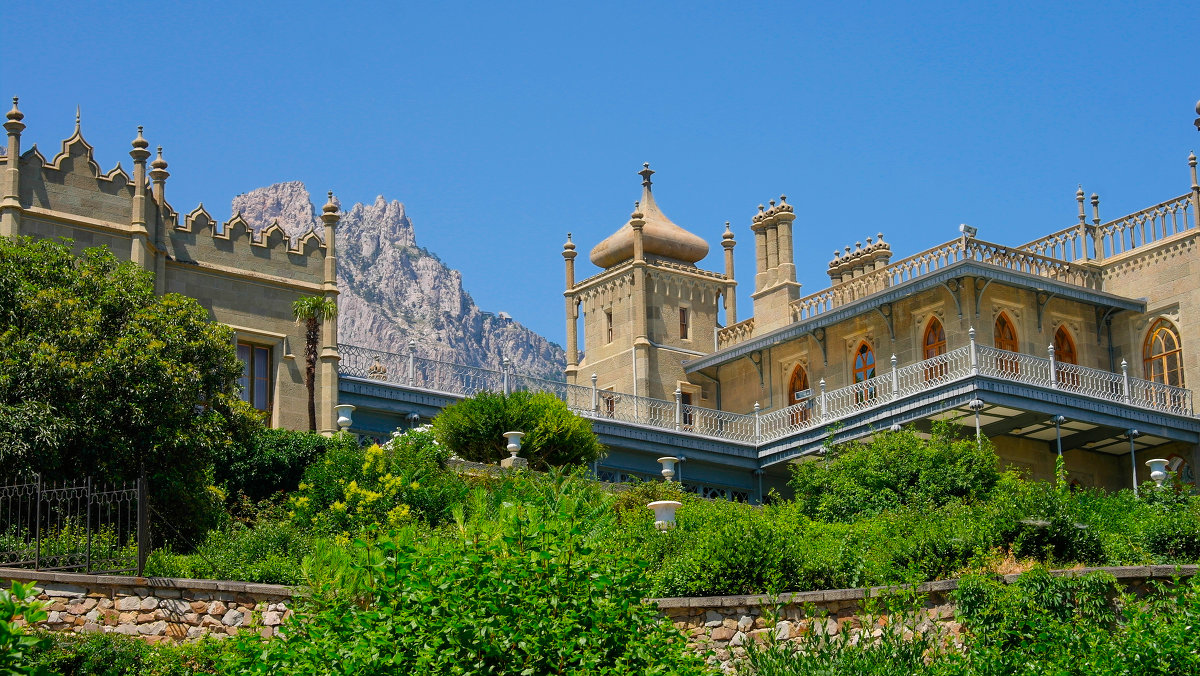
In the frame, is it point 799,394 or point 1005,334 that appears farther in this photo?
point 799,394

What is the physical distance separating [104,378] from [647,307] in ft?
63.2

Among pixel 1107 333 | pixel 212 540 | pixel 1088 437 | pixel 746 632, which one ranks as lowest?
pixel 746 632

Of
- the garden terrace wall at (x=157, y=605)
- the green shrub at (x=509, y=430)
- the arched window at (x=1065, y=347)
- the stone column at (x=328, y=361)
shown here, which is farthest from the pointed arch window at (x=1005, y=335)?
the garden terrace wall at (x=157, y=605)

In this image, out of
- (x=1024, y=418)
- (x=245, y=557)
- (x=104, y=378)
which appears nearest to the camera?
(x=245, y=557)

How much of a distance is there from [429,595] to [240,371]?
40.3 feet

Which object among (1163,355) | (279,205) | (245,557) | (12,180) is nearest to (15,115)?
(12,180)

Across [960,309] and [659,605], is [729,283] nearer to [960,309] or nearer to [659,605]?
[960,309]

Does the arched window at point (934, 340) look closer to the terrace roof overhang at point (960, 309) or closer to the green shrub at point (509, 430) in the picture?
the terrace roof overhang at point (960, 309)

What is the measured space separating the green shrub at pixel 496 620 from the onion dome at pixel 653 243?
2673 centimetres

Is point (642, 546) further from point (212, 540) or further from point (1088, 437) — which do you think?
point (1088, 437)

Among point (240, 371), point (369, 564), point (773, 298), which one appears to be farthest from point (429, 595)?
point (773, 298)

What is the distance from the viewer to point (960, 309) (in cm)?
3192

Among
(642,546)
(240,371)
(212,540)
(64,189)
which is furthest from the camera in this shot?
(64,189)

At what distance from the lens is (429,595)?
12492 mm
